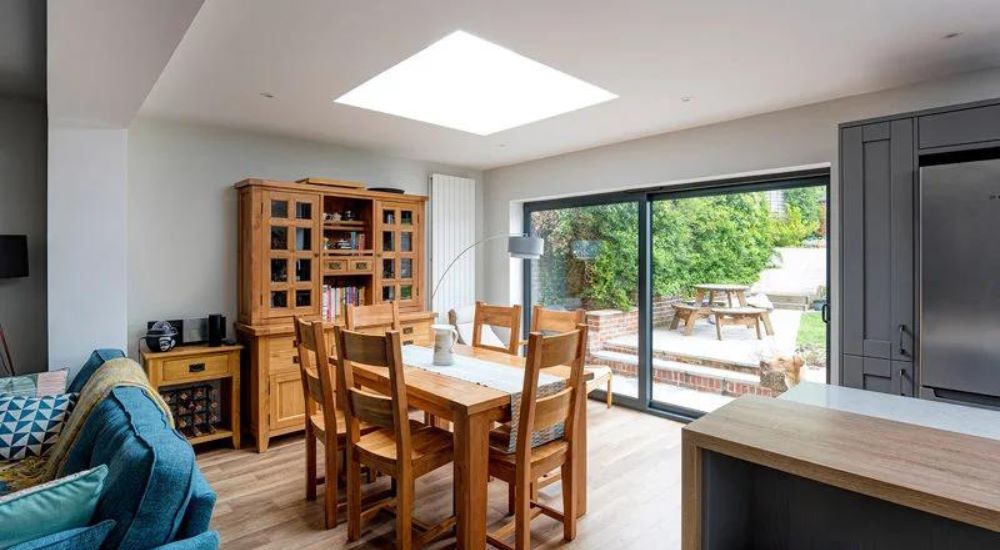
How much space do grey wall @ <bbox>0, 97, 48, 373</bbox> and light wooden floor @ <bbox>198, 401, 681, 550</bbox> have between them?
131cm

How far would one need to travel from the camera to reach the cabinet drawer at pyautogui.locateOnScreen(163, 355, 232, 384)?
3424 millimetres

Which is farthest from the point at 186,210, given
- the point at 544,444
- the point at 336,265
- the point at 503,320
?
the point at 544,444

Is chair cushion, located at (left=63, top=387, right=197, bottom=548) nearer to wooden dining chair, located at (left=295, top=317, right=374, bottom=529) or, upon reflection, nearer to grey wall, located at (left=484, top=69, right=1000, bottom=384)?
wooden dining chair, located at (left=295, top=317, right=374, bottom=529)

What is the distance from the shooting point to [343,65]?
268cm

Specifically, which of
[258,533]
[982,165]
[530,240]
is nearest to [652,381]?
[530,240]

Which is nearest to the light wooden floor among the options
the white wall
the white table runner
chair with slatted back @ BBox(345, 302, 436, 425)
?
the white table runner

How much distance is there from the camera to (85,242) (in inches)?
121

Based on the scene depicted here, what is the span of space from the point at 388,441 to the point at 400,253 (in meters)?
2.34

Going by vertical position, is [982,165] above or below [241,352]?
above

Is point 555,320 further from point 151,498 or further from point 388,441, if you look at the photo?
point 151,498

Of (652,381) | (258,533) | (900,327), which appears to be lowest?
(258,533)

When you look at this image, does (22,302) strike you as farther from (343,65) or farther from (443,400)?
(443,400)

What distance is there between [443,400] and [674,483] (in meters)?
1.73

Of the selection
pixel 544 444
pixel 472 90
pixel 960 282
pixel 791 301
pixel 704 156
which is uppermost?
pixel 472 90
